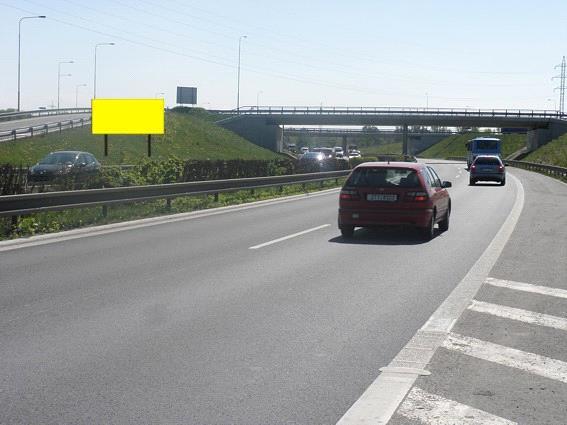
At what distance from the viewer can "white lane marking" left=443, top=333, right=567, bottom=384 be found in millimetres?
5632

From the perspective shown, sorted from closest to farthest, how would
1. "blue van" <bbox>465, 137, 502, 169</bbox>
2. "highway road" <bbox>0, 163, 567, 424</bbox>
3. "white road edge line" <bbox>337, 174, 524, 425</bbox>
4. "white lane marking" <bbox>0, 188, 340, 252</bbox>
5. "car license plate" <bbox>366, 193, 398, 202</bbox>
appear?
"white road edge line" <bbox>337, 174, 524, 425</bbox>, "highway road" <bbox>0, 163, 567, 424</bbox>, "white lane marking" <bbox>0, 188, 340, 252</bbox>, "car license plate" <bbox>366, 193, 398, 202</bbox>, "blue van" <bbox>465, 137, 502, 169</bbox>

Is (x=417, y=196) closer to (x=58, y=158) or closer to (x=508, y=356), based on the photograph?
(x=508, y=356)

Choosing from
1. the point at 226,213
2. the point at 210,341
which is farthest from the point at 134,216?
the point at 210,341

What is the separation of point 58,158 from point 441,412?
2624cm

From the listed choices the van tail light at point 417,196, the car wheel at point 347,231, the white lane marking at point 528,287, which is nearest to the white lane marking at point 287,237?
the car wheel at point 347,231

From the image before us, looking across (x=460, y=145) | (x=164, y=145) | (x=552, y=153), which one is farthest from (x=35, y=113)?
(x=460, y=145)

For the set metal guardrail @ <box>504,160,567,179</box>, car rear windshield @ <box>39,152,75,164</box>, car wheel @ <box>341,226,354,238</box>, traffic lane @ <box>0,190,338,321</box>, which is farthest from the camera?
metal guardrail @ <box>504,160,567,179</box>

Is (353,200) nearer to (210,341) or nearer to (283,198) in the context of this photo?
(210,341)

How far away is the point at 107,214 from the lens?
58.1 feet

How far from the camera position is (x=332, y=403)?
15.8 ft

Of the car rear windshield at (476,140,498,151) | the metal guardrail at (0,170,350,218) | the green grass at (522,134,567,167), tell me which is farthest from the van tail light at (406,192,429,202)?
Answer: the green grass at (522,134,567,167)

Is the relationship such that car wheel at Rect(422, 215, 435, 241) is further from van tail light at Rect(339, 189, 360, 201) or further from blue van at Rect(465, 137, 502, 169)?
blue van at Rect(465, 137, 502, 169)

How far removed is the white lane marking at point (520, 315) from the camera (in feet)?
24.0

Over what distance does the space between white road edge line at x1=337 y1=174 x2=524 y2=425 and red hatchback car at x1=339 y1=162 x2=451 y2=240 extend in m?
3.75
